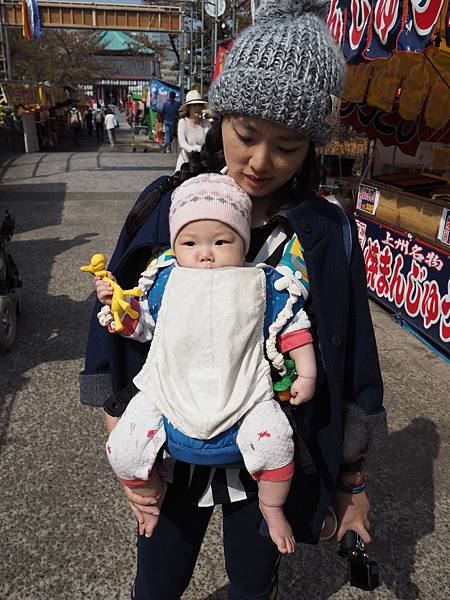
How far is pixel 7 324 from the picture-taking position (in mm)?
4078

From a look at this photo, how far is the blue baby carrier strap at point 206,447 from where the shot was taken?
1.14 metres

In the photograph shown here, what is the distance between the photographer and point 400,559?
7.75 ft

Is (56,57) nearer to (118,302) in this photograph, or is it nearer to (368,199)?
(368,199)

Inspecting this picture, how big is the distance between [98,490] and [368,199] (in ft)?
14.3

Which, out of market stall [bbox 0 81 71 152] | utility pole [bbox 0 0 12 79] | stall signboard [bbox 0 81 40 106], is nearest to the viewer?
stall signboard [bbox 0 81 40 106]

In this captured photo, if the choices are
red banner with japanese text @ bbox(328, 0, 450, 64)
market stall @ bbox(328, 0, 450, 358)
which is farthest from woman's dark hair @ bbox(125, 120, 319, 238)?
market stall @ bbox(328, 0, 450, 358)

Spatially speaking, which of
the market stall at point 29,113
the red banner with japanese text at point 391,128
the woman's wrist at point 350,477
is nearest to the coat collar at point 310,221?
the woman's wrist at point 350,477

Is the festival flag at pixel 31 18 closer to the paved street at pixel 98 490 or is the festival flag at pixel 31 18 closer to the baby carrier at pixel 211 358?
the paved street at pixel 98 490

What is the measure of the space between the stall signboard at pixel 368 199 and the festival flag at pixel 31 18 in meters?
13.9

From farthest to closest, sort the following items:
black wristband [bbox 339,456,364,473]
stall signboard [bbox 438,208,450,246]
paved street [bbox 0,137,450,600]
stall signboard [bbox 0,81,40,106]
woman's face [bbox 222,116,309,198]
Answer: stall signboard [bbox 0,81,40,106]
stall signboard [bbox 438,208,450,246]
paved street [bbox 0,137,450,600]
black wristband [bbox 339,456,364,473]
woman's face [bbox 222,116,309,198]

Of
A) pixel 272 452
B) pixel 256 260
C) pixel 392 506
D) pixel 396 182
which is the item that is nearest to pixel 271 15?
pixel 256 260

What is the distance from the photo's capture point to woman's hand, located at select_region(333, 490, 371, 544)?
1516 mm

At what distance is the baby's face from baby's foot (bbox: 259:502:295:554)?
0.61m

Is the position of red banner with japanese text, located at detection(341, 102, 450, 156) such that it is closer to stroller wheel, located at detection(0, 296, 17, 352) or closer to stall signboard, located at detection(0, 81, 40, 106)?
stroller wheel, located at detection(0, 296, 17, 352)
